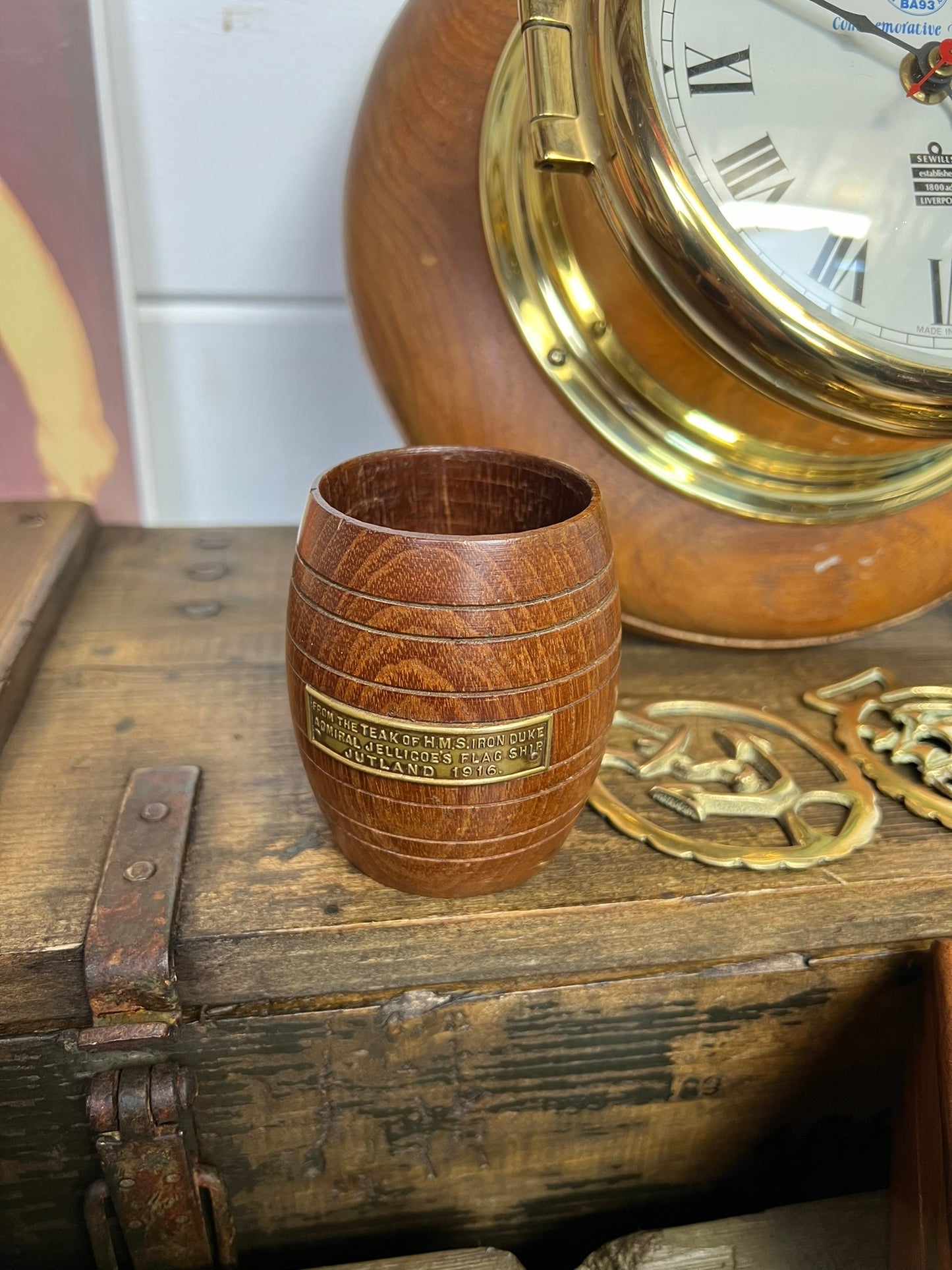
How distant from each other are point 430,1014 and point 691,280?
1.38 ft

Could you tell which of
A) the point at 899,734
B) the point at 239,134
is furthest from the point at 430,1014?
the point at 239,134

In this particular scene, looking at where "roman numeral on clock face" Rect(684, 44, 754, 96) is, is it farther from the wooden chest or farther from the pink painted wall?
the pink painted wall

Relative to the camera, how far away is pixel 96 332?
2.72ft

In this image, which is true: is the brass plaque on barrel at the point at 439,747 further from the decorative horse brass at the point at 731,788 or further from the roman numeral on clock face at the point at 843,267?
the roman numeral on clock face at the point at 843,267

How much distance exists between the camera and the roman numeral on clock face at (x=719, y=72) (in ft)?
1.65

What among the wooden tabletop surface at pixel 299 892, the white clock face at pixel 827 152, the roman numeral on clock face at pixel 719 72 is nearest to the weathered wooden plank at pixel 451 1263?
the wooden tabletop surface at pixel 299 892

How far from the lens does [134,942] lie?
0.46 meters

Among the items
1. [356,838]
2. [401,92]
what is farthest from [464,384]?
[356,838]

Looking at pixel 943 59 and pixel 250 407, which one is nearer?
pixel 943 59

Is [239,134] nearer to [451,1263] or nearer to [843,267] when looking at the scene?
[843,267]

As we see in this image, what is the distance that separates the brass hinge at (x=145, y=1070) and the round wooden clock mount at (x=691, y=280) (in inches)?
12.5

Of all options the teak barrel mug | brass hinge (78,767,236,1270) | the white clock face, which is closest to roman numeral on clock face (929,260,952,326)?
the white clock face

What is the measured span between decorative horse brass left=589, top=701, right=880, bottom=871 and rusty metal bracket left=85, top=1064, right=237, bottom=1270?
0.94ft

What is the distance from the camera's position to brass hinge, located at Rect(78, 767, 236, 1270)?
459 mm
